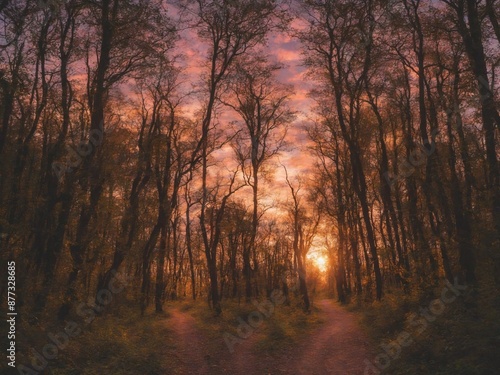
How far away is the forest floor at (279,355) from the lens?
34.6ft

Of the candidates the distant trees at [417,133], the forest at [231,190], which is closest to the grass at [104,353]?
the forest at [231,190]

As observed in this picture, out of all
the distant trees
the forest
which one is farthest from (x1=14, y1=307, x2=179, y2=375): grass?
the distant trees

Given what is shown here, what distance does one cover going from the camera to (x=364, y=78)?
19.2 metres

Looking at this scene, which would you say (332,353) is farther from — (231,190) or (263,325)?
(231,190)

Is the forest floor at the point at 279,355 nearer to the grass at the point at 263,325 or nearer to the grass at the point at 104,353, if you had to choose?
the grass at the point at 263,325

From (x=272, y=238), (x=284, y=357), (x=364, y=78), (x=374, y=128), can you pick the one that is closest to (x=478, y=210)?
(x=284, y=357)

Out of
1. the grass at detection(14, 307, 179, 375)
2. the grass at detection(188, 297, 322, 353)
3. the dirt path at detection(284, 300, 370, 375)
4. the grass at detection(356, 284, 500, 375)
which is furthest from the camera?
the grass at detection(188, 297, 322, 353)

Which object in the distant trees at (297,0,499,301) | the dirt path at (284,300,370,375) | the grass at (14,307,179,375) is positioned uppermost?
the distant trees at (297,0,499,301)

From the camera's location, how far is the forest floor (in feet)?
34.6

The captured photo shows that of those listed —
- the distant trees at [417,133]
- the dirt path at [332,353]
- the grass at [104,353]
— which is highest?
the distant trees at [417,133]

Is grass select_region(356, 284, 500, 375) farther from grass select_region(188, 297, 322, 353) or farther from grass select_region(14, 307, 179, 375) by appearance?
grass select_region(14, 307, 179, 375)

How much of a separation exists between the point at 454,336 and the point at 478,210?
4.51m

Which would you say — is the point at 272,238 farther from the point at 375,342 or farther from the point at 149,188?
the point at 375,342

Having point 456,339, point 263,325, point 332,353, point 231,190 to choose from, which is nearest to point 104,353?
point 332,353
